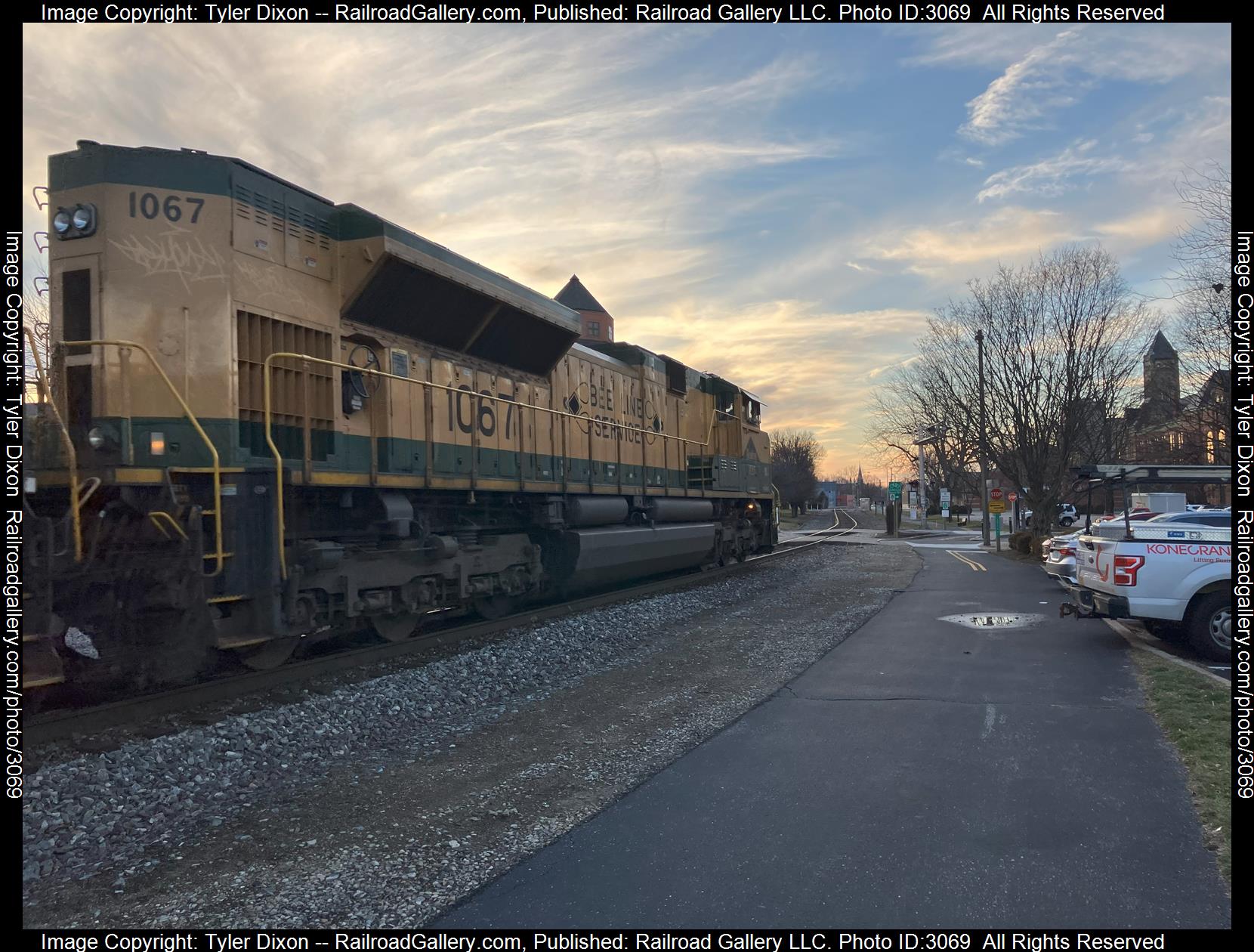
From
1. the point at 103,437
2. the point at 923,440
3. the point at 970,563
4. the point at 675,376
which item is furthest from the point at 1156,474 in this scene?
the point at 923,440

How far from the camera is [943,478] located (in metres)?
64.9

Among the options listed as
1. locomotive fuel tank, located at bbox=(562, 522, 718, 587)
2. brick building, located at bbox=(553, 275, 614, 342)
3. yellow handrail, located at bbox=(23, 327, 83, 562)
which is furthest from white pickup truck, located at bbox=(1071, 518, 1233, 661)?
brick building, located at bbox=(553, 275, 614, 342)

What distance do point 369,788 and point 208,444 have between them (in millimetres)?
3072

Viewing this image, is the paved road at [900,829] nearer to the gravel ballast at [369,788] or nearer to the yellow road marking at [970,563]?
the gravel ballast at [369,788]

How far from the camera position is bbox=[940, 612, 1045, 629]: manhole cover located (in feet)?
36.5

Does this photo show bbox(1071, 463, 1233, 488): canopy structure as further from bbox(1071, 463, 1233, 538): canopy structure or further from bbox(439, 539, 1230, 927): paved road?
bbox(439, 539, 1230, 927): paved road

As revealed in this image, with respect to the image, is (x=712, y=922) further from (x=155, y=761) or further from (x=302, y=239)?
(x=302, y=239)

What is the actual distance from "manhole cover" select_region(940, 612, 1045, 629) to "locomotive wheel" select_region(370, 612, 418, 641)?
283 inches

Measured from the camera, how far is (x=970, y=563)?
22.6 meters

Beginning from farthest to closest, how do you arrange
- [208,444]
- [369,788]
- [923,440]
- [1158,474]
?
[923,440]
[1158,474]
[208,444]
[369,788]

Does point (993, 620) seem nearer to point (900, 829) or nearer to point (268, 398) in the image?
point (900, 829)

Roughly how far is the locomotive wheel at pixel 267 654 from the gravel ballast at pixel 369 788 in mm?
868
